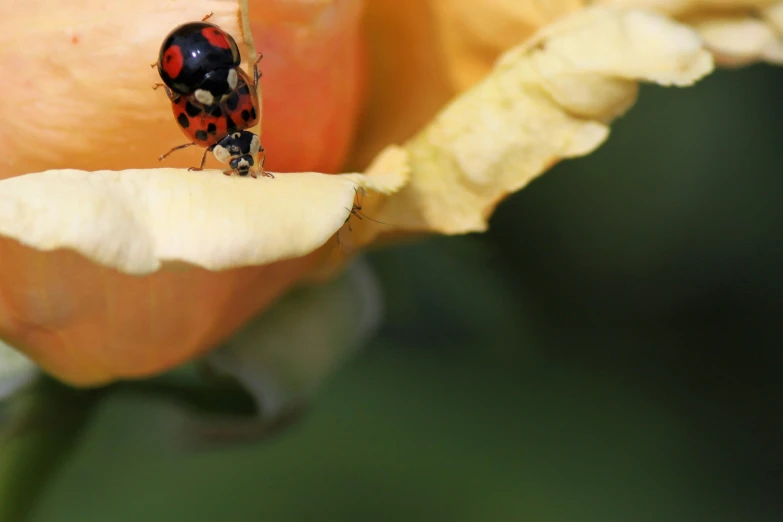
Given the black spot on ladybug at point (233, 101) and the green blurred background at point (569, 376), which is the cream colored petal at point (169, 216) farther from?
the green blurred background at point (569, 376)

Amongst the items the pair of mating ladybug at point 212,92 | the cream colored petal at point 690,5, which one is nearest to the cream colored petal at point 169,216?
the pair of mating ladybug at point 212,92

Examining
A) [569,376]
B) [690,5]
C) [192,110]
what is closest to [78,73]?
[192,110]

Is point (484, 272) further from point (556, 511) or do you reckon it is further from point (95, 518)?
point (95, 518)

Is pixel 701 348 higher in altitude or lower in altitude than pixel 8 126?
lower

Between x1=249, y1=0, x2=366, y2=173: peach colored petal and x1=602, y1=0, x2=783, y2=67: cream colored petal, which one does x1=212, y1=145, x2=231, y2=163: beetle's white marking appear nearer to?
x1=249, y1=0, x2=366, y2=173: peach colored petal

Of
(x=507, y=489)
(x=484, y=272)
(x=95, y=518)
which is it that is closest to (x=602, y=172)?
(x=484, y=272)

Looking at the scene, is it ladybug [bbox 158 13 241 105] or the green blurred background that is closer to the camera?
A: ladybug [bbox 158 13 241 105]

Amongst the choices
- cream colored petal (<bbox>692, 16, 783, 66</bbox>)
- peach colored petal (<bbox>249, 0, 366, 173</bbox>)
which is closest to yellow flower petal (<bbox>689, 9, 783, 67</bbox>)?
cream colored petal (<bbox>692, 16, 783, 66</bbox>)
